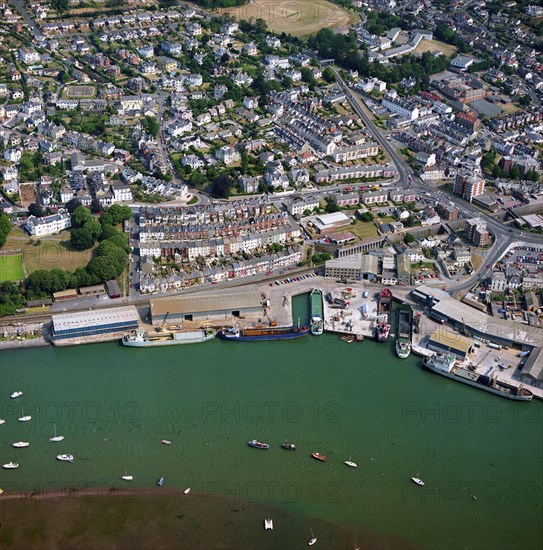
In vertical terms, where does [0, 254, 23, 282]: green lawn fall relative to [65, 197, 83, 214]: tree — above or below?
below

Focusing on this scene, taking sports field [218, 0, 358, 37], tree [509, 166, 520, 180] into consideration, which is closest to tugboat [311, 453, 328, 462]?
tree [509, 166, 520, 180]

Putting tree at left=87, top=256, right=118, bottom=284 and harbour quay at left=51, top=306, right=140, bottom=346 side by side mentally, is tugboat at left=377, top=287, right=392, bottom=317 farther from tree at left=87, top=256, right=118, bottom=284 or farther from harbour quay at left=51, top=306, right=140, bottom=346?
tree at left=87, top=256, right=118, bottom=284

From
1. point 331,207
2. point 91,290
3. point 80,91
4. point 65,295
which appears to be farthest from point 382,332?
point 80,91

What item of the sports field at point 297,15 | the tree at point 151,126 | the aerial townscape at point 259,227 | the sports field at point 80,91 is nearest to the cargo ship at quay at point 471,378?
the aerial townscape at point 259,227

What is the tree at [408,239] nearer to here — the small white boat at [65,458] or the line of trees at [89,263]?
the line of trees at [89,263]

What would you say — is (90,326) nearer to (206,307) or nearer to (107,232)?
(206,307)
